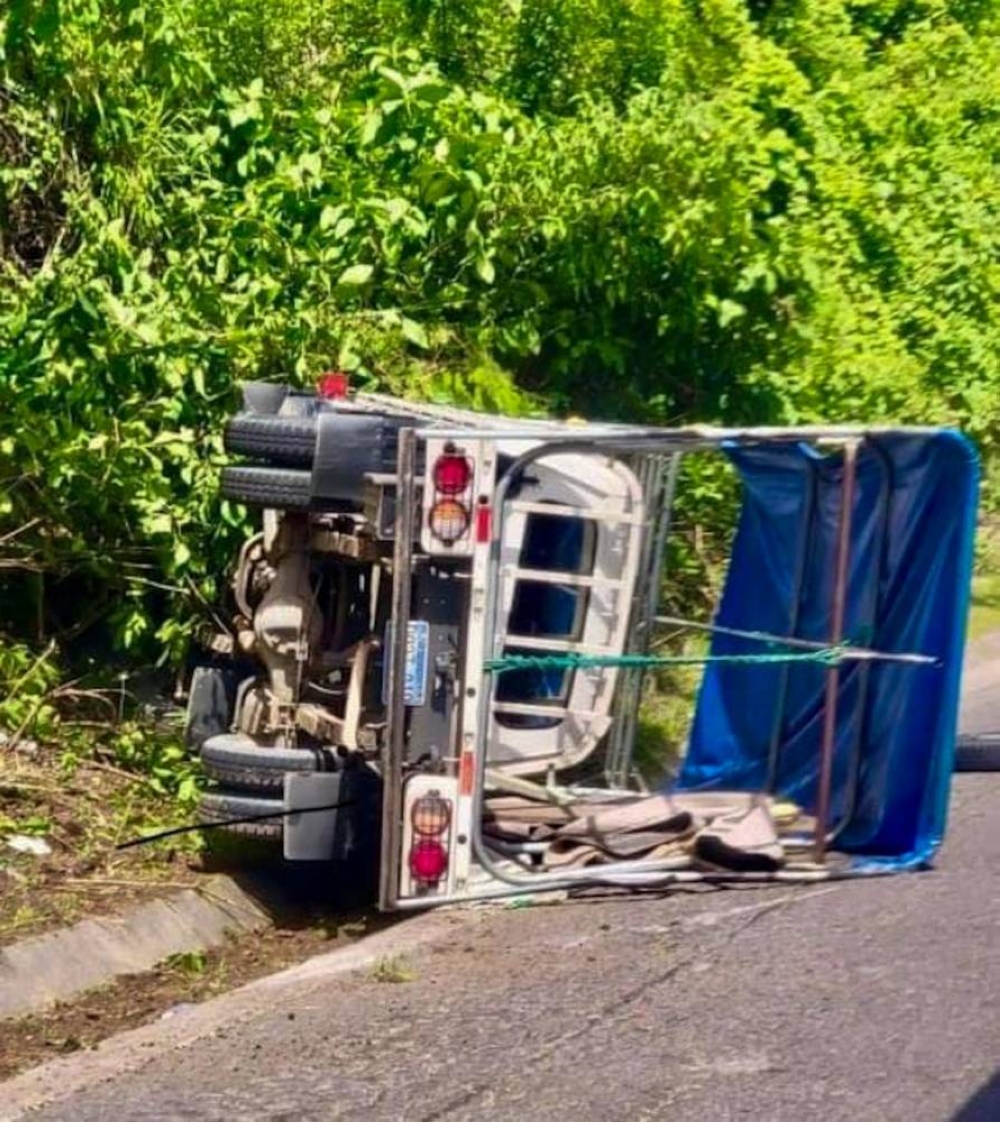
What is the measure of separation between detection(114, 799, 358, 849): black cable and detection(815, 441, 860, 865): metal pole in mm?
1780

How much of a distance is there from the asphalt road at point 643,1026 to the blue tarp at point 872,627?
1.30ft

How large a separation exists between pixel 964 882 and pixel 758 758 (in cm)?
119

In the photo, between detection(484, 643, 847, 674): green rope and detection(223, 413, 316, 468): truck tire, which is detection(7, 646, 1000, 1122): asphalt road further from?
detection(223, 413, 316, 468): truck tire

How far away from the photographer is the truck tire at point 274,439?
809 centimetres

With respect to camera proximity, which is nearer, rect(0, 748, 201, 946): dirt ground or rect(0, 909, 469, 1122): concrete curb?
rect(0, 909, 469, 1122): concrete curb

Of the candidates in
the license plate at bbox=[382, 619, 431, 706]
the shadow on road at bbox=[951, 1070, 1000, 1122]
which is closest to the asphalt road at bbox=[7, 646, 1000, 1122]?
the shadow on road at bbox=[951, 1070, 1000, 1122]

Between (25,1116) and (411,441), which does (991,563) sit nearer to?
(411,441)

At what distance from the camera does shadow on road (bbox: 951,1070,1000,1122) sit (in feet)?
19.1

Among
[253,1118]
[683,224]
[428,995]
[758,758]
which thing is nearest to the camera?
[253,1118]

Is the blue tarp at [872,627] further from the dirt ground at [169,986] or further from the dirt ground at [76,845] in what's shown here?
the dirt ground at [76,845]

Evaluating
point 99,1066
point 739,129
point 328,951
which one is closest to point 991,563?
point 739,129

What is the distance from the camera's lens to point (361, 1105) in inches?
236

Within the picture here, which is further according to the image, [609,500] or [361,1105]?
[609,500]

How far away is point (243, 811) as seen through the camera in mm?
7992
